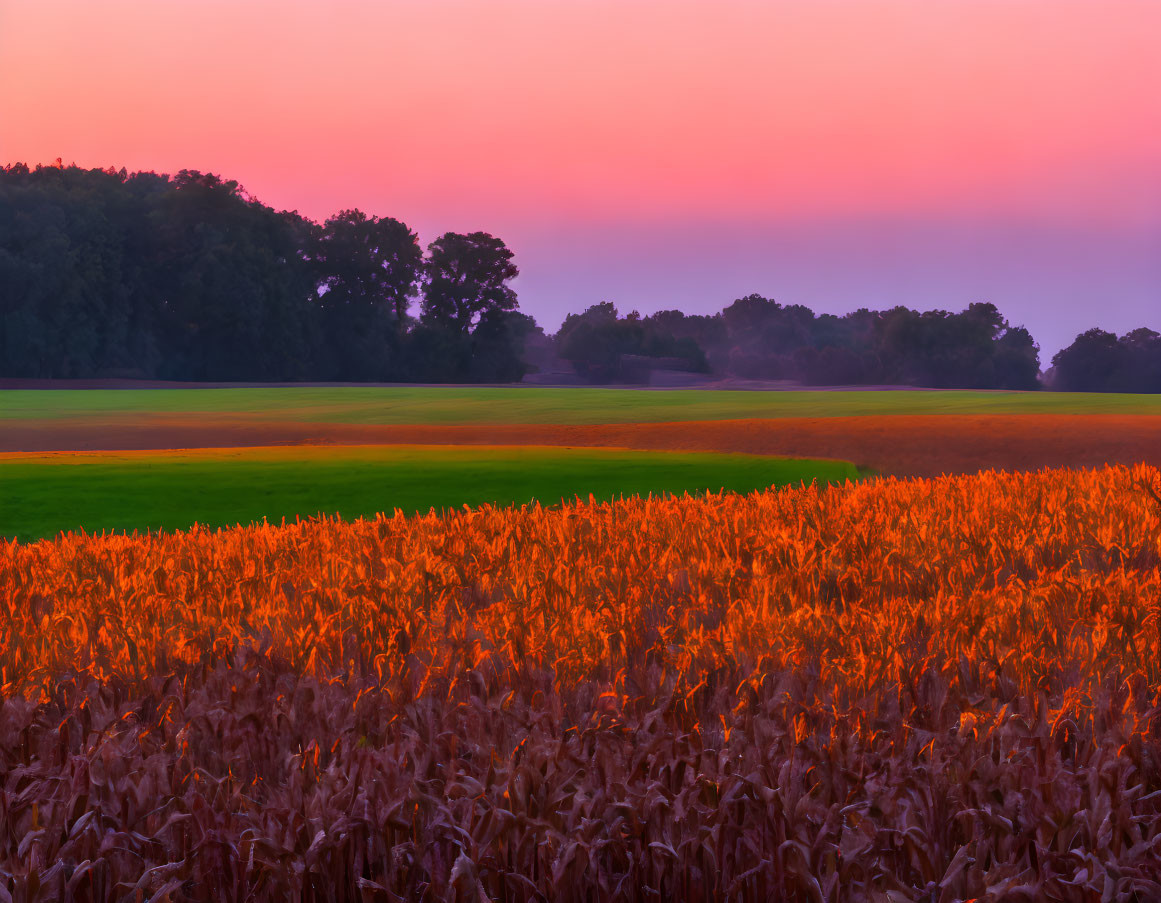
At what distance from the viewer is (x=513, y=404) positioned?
47094 millimetres

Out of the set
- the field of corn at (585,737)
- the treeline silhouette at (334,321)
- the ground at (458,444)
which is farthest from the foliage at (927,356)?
the field of corn at (585,737)

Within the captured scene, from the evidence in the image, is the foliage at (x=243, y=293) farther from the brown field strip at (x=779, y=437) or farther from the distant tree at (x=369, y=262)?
the brown field strip at (x=779, y=437)

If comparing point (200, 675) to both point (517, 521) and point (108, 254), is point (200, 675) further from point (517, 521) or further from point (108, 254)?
point (108, 254)

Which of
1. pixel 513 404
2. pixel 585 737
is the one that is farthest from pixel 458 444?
pixel 585 737

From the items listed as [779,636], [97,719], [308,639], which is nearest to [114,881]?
[97,719]

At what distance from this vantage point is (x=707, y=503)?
1023cm

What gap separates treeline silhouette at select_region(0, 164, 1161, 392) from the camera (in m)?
65.8

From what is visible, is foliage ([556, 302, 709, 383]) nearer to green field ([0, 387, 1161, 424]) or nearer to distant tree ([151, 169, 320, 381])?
green field ([0, 387, 1161, 424])

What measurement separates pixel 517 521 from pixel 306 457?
1246 centimetres

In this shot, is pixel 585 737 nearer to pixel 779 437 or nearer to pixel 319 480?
pixel 319 480

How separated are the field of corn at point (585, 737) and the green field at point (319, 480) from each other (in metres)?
8.56

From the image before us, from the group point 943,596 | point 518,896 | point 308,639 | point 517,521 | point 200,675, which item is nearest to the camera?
point 518,896

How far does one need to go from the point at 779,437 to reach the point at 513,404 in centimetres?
2031

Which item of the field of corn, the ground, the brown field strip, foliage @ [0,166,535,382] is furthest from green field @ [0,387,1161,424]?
the field of corn
